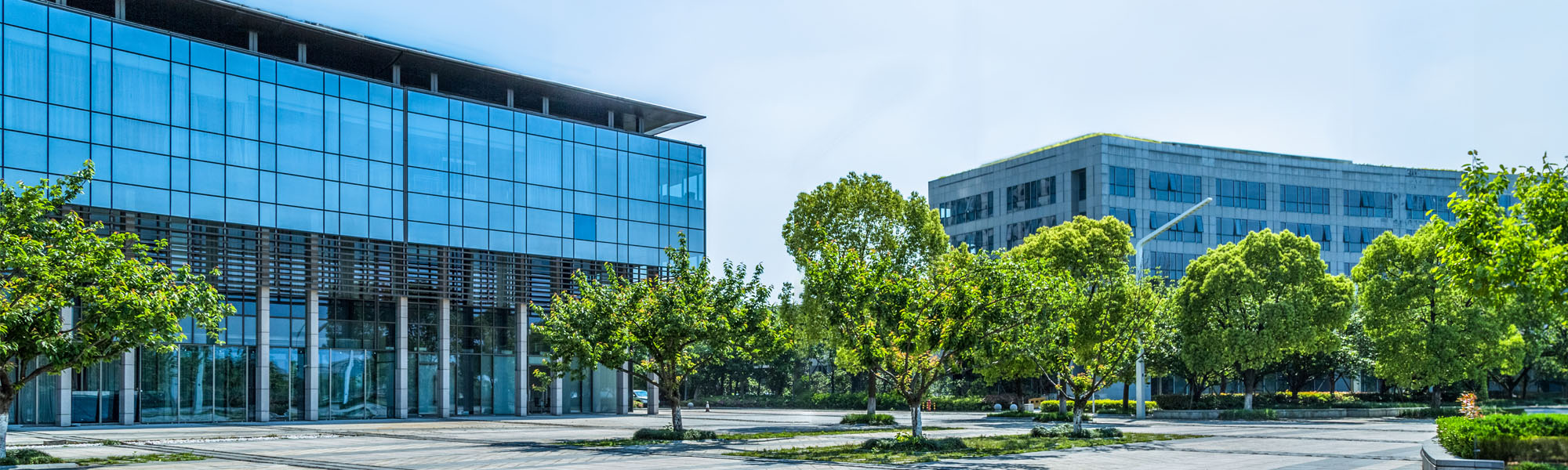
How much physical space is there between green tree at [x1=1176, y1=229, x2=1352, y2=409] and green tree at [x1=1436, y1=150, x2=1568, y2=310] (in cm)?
3099

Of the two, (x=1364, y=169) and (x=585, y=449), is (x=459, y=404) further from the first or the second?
(x=1364, y=169)

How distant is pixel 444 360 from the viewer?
55281 mm

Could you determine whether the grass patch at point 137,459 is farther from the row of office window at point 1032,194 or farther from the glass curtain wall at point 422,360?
the row of office window at point 1032,194

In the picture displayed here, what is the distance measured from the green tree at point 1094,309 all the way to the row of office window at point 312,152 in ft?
77.8

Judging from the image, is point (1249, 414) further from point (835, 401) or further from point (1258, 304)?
point (835, 401)

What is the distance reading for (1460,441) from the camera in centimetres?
2047

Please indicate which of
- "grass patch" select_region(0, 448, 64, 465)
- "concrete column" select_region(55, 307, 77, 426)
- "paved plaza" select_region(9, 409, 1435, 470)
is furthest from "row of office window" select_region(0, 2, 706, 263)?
"grass patch" select_region(0, 448, 64, 465)

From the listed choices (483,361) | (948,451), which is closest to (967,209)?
(483,361)

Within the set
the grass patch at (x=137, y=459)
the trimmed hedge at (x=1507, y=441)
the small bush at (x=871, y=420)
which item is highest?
the trimmed hedge at (x=1507, y=441)

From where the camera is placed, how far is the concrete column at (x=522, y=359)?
5825cm

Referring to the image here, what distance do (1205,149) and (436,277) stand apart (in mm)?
63851

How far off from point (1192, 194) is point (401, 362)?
6391 centimetres

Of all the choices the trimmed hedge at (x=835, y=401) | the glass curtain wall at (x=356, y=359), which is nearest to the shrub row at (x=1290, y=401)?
the trimmed hedge at (x=835, y=401)

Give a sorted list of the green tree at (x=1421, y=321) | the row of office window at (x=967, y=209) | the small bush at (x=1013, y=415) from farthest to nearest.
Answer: the row of office window at (x=967, y=209) < the small bush at (x=1013, y=415) < the green tree at (x=1421, y=321)
